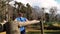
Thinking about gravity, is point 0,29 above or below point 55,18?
above

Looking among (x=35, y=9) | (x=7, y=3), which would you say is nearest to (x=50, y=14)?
(x=35, y=9)

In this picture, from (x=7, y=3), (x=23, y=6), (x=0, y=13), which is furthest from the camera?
(x=23, y=6)

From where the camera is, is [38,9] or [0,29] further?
[38,9]

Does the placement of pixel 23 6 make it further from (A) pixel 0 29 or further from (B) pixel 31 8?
(A) pixel 0 29

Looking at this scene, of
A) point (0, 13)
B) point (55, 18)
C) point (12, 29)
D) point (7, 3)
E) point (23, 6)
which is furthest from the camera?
point (55, 18)

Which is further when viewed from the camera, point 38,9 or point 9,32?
point 38,9

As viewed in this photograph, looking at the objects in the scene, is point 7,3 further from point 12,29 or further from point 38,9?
point 12,29

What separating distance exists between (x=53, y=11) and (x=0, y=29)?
6815 cm

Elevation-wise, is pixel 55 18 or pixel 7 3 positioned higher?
pixel 7 3

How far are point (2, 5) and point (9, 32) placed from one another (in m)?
43.8

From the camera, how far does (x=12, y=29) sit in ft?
7.57

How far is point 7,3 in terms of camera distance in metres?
47.9

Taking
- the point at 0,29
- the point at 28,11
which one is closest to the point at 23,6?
the point at 28,11

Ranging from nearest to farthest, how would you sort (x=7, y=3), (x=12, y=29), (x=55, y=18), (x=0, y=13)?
1. (x=12, y=29)
2. (x=0, y=13)
3. (x=7, y=3)
4. (x=55, y=18)
